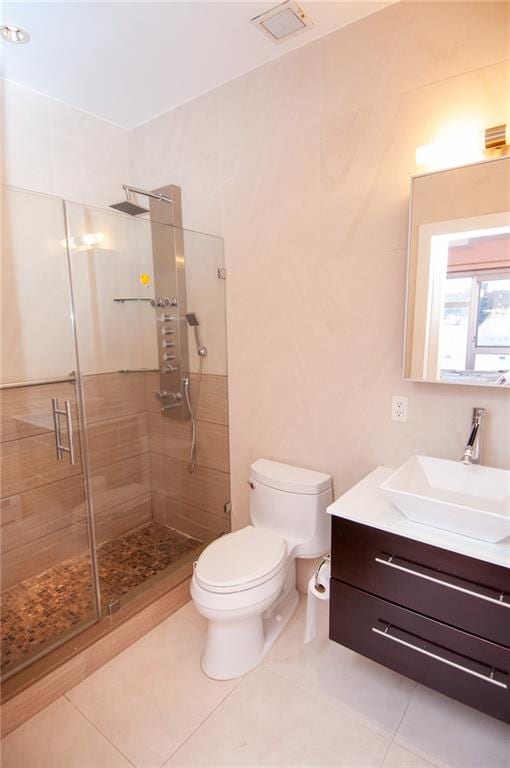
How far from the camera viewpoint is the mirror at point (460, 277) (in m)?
1.42

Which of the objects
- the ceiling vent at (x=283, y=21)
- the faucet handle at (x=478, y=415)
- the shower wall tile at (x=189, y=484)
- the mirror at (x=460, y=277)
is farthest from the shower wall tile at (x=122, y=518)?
the ceiling vent at (x=283, y=21)

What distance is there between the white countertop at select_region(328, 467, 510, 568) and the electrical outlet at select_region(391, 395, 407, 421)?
279 mm

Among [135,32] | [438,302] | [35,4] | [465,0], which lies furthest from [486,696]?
[35,4]

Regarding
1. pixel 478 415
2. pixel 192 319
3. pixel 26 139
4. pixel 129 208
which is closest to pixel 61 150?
pixel 26 139

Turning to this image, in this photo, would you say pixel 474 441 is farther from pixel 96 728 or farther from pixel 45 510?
pixel 45 510

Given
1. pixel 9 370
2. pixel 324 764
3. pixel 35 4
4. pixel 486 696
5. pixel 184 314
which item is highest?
pixel 35 4

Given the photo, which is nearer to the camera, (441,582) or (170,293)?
(441,582)

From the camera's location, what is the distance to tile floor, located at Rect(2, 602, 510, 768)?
4.52 ft

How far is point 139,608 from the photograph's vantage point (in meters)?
1.97

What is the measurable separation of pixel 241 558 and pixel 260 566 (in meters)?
0.10

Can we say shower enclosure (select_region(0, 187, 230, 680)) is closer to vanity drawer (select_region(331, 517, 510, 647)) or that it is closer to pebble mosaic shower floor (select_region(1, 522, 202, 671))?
pebble mosaic shower floor (select_region(1, 522, 202, 671))

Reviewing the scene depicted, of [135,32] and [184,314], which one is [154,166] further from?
[184,314]

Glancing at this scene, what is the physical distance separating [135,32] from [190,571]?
266 cm

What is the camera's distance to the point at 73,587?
205cm
